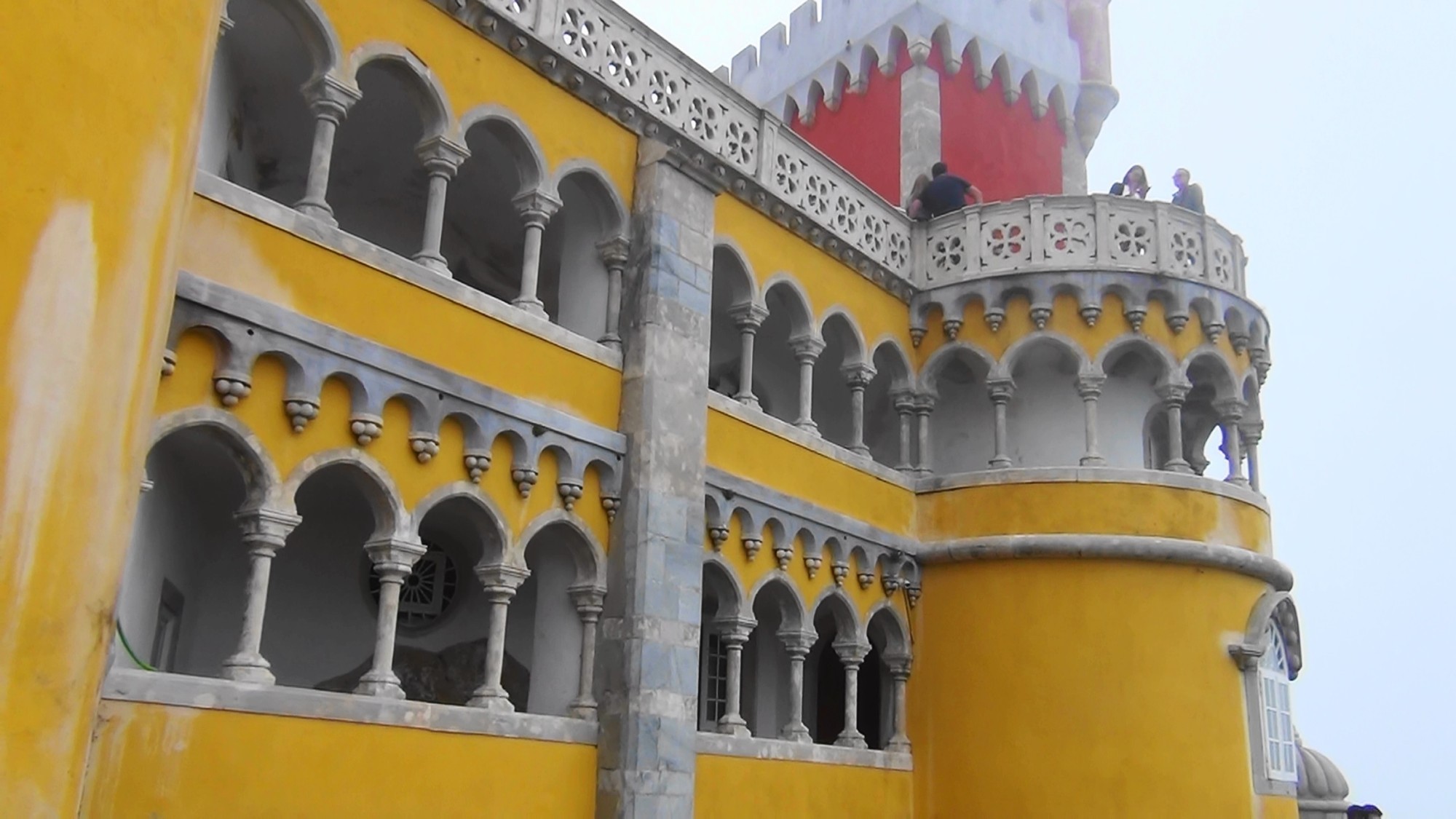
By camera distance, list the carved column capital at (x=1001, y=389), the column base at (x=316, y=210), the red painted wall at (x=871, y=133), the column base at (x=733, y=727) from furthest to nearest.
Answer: the red painted wall at (x=871, y=133) → the carved column capital at (x=1001, y=389) → the column base at (x=733, y=727) → the column base at (x=316, y=210)

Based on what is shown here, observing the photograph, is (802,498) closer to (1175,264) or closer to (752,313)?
(752,313)

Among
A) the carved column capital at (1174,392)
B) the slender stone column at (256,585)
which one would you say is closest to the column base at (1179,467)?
the carved column capital at (1174,392)

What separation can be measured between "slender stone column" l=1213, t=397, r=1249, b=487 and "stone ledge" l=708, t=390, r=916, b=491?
138 inches

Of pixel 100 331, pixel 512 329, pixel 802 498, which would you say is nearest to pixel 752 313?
pixel 802 498

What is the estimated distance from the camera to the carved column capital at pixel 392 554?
319 inches

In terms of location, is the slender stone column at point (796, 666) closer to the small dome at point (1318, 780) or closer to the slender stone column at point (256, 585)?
the slender stone column at point (256, 585)

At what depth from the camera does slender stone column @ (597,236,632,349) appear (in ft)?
33.3

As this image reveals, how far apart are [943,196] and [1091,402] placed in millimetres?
2981

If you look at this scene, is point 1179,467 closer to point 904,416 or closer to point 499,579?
point 904,416

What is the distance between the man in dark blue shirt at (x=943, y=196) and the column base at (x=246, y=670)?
9.34 meters

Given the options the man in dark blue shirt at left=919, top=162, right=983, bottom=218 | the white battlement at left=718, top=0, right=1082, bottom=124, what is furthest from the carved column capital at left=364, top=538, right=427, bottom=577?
the white battlement at left=718, top=0, right=1082, bottom=124

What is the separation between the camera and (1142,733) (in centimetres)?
1202

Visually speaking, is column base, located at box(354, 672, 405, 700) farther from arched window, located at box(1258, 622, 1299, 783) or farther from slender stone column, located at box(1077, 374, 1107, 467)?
arched window, located at box(1258, 622, 1299, 783)

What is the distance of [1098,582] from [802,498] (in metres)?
3.10
